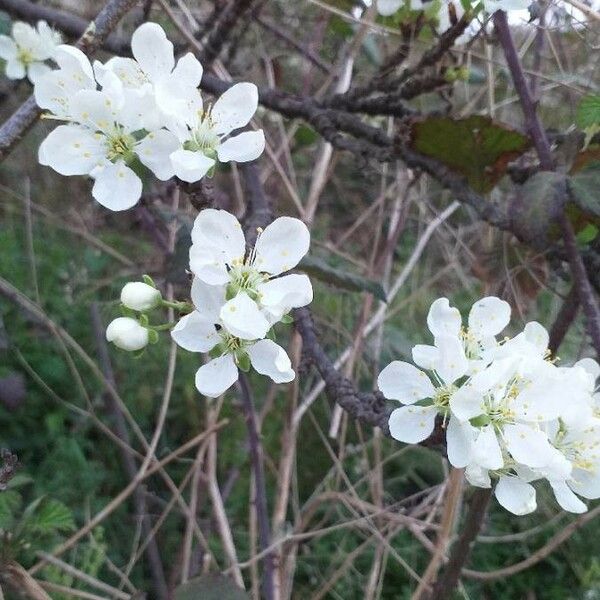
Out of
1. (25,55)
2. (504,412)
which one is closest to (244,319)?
(504,412)

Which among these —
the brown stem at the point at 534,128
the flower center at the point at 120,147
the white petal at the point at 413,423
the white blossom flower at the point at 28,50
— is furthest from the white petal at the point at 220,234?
the white blossom flower at the point at 28,50

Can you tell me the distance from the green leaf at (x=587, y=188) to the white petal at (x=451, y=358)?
32 centimetres

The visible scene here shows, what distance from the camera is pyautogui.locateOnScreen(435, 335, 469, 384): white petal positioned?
687mm

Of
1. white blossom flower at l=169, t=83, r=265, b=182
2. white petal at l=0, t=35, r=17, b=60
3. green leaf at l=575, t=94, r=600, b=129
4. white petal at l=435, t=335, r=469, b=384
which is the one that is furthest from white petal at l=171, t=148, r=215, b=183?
white petal at l=0, t=35, r=17, b=60

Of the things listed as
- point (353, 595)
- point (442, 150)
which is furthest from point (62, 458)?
point (442, 150)

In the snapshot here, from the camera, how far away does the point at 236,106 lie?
77 centimetres

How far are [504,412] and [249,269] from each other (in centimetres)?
25

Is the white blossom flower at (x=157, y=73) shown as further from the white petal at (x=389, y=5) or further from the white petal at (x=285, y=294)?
the white petal at (x=389, y=5)

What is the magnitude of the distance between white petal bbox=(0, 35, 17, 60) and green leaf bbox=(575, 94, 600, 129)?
0.84m

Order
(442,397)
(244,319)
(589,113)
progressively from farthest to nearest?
(589,113), (442,397), (244,319)

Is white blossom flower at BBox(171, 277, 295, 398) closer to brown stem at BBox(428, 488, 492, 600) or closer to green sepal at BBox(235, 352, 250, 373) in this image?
green sepal at BBox(235, 352, 250, 373)

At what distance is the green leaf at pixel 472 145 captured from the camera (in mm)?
1015

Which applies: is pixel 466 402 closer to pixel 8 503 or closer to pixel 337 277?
pixel 337 277

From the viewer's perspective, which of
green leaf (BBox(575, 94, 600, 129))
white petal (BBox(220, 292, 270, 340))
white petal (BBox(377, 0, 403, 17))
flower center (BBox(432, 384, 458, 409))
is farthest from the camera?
white petal (BBox(377, 0, 403, 17))
